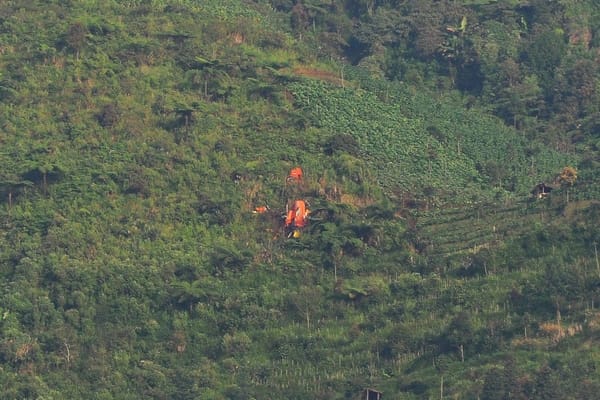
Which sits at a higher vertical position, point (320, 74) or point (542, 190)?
point (542, 190)

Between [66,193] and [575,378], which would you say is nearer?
[575,378]

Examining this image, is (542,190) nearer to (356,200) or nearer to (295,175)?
(356,200)

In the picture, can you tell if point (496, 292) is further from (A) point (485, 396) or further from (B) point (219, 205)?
(B) point (219, 205)

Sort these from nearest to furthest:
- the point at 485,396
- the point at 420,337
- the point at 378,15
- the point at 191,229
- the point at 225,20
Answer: the point at 485,396
the point at 420,337
the point at 191,229
the point at 225,20
the point at 378,15

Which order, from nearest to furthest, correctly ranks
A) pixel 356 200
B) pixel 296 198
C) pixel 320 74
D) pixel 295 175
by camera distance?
pixel 296 198
pixel 356 200
pixel 295 175
pixel 320 74

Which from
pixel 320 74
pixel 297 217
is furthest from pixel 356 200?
pixel 320 74

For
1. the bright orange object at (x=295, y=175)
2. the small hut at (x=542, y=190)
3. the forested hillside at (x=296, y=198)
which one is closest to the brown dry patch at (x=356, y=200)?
the forested hillside at (x=296, y=198)

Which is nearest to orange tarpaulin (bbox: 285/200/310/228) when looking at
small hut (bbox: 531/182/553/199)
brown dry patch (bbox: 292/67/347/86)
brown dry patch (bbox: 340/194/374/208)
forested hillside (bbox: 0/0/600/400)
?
forested hillside (bbox: 0/0/600/400)

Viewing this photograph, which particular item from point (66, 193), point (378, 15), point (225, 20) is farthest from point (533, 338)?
point (378, 15)

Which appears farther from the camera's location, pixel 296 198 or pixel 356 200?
pixel 356 200
